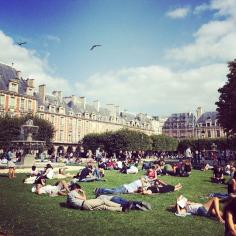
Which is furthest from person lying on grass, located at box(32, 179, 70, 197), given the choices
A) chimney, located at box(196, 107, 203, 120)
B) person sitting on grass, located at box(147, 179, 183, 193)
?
chimney, located at box(196, 107, 203, 120)

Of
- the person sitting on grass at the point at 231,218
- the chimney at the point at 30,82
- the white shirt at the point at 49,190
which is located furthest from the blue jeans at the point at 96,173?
the chimney at the point at 30,82

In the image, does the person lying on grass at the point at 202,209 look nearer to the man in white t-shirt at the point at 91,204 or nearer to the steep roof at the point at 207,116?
the man in white t-shirt at the point at 91,204

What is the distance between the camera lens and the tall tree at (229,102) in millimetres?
36125

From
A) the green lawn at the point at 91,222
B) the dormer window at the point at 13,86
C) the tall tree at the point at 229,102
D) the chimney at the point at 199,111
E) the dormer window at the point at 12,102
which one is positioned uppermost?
the chimney at the point at 199,111

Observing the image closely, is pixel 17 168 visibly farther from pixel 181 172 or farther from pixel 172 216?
pixel 172 216

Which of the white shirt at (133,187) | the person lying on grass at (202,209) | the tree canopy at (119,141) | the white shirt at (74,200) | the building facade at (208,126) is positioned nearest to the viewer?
the person lying on grass at (202,209)

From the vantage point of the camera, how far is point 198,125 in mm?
117938

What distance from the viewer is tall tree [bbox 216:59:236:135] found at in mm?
36125

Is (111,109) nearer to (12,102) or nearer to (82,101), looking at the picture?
(82,101)

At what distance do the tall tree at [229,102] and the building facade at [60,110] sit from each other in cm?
3695

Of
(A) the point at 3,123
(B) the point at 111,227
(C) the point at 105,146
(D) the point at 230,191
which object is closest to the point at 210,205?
(D) the point at 230,191

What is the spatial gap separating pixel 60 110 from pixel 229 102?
47.4m

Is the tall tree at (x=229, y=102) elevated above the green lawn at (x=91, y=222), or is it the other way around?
the tall tree at (x=229, y=102)

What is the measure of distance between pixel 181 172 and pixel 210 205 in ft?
42.8
